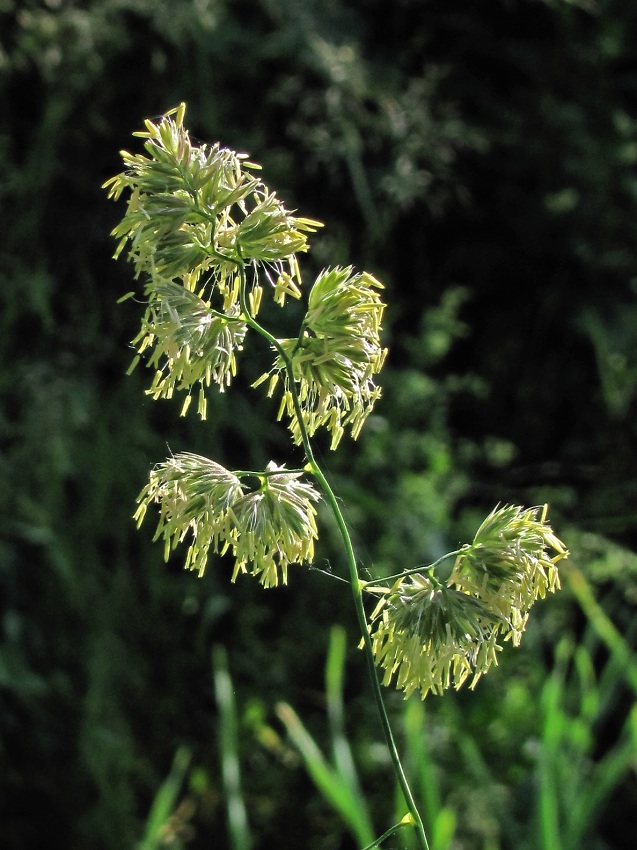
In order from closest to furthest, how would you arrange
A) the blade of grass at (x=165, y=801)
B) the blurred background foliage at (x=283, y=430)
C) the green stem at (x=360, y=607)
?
the green stem at (x=360, y=607)
the blade of grass at (x=165, y=801)
the blurred background foliage at (x=283, y=430)

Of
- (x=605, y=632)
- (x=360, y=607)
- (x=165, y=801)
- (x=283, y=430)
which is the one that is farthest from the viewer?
(x=283, y=430)

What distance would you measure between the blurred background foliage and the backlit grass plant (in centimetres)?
141

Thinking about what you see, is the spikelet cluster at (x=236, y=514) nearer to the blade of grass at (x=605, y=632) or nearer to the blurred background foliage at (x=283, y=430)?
the blade of grass at (x=605, y=632)

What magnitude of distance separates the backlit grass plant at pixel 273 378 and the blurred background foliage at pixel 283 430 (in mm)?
1414

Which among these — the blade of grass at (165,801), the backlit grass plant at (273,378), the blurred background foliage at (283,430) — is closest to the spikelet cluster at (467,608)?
the backlit grass plant at (273,378)

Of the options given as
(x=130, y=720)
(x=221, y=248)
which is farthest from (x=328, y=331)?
(x=130, y=720)

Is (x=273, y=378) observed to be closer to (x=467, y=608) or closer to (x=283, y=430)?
(x=467, y=608)

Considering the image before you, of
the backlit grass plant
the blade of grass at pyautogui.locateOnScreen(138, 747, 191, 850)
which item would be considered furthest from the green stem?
the blade of grass at pyautogui.locateOnScreen(138, 747, 191, 850)

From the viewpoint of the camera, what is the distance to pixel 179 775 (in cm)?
209

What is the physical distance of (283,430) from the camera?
7.46ft

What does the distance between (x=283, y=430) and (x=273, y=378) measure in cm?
165

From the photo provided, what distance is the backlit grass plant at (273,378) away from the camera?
57cm

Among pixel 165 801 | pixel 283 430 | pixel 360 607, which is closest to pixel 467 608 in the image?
pixel 360 607

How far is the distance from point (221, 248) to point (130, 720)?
1.80 metres
